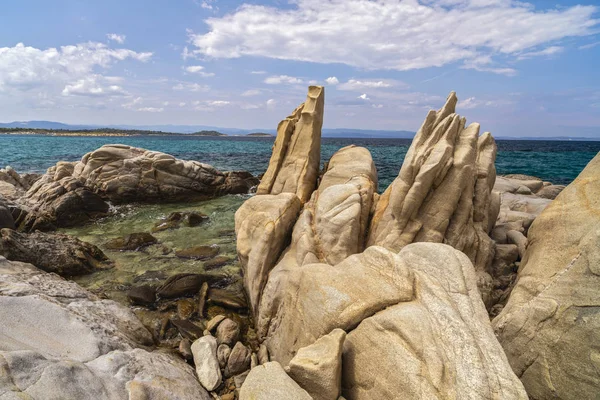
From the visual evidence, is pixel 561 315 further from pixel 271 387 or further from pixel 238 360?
pixel 238 360

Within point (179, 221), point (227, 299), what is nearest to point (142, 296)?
point (227, 299)

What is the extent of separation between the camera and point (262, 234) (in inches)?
504

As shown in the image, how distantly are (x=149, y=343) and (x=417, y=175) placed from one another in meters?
9.91

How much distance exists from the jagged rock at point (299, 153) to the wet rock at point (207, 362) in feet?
25.2

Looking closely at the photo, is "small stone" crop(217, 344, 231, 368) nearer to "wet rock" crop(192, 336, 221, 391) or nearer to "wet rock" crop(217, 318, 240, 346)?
"wet rock" crop(192, 336, 221, 391)

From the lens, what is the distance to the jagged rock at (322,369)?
6.73 metres

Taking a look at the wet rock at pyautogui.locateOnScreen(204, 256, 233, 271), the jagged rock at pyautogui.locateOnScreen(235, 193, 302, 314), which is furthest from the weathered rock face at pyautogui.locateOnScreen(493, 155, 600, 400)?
the wet rock at pyautogui.locateOnScreen(204, 256, 233, 271)

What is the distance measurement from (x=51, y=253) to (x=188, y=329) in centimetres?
904

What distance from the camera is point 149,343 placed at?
10.5 metres

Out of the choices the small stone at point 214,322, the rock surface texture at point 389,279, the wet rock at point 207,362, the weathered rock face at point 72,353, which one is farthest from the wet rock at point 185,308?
the wet rock at point 207,362

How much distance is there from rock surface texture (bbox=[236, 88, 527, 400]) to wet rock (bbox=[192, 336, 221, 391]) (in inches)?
65.6

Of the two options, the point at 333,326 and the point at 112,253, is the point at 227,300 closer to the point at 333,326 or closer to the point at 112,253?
the point at 333,326

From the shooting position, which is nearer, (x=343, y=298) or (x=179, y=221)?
(x=343, y=298)

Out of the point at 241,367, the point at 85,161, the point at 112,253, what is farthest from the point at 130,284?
the point at 85,161
